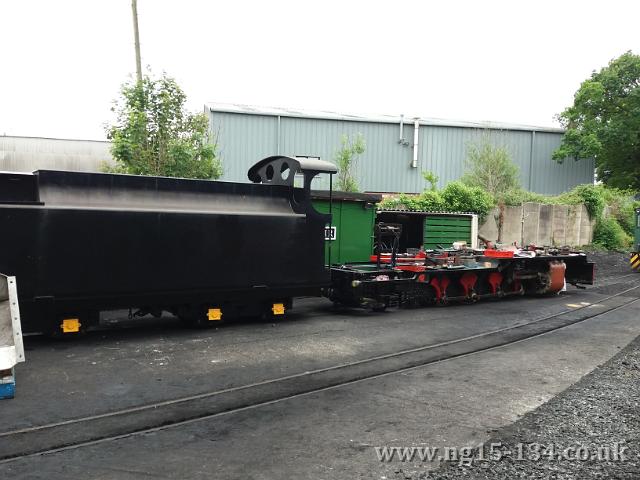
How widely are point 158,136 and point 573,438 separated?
39.6 feet

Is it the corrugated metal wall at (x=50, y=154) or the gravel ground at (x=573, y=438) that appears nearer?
the gravel ground at (x=573, y=438)

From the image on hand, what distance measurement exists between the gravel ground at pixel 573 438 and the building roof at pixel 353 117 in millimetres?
23863

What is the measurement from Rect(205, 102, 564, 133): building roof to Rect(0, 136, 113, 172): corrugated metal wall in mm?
6716

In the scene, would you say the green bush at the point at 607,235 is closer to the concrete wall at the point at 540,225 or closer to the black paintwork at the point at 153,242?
the concrete wall at the point at 540,225

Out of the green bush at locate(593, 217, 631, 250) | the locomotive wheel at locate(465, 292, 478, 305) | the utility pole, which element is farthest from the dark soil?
the utility pole

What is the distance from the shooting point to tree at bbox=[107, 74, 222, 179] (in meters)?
13.6

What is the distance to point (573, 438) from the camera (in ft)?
14.5

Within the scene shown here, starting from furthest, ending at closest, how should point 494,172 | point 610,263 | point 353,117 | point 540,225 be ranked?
point 353,117
point 494,172
point 540,225
point 610,263

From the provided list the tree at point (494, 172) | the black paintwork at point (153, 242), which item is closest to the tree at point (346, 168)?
the tree at point (494, 172)

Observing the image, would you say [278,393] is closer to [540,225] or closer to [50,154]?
[540,225]

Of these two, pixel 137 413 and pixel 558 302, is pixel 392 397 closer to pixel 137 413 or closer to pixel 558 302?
pixel 137 413

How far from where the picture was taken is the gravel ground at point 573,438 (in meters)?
3.81

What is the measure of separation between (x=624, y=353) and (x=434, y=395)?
3754 millimetres

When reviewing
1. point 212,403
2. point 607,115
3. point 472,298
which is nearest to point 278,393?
point 212,403
